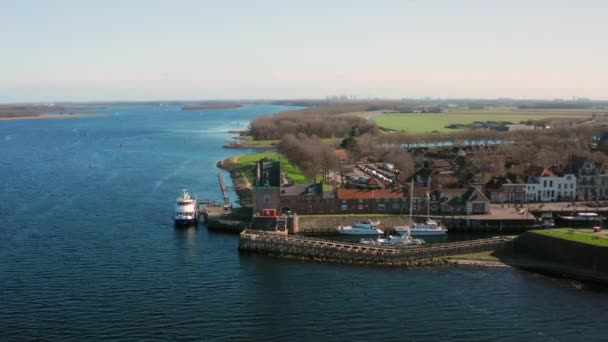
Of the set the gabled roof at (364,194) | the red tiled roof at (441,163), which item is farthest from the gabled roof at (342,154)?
the gabled roof at (364,194)

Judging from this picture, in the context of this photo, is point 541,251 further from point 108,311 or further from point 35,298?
point 35,298

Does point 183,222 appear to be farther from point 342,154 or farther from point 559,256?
point 342,154

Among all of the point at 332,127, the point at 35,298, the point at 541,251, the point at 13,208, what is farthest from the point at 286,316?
the point at 332,127

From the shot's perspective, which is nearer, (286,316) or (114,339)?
(114,339)

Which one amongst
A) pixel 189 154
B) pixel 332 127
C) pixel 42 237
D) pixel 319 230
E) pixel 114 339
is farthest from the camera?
pixel 332 127

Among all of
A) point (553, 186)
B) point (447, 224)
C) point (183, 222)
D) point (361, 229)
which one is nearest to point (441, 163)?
point (553, 186)

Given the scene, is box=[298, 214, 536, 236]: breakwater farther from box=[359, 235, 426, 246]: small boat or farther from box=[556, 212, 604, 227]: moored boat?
box=[359, 235, 426, 246]: small boat
